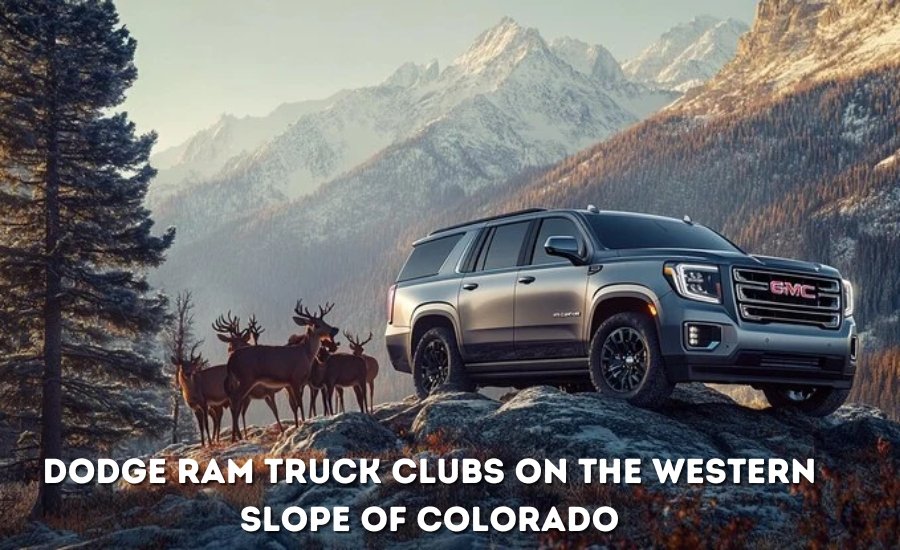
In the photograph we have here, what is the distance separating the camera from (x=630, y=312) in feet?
35.4

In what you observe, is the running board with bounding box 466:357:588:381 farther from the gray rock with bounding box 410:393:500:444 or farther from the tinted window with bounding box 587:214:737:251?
the tinted window with bounding box 587:214:737:251

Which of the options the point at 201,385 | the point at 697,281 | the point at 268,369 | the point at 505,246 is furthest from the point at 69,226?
the point at 697,281

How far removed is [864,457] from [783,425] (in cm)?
113

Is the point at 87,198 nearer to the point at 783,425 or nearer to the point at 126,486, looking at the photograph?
the point at 126,486

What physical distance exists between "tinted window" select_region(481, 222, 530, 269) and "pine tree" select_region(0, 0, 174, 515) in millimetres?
8921

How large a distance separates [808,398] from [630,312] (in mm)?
3020

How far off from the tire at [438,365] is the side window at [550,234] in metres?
1.81

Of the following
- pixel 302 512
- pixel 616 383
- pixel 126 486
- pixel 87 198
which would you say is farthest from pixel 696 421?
pixel 87 198

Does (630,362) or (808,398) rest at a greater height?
(630,362)

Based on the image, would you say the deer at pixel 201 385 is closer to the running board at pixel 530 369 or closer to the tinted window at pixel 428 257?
the tinted window at pixel 428 257

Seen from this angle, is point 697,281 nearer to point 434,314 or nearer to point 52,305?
point 434,314

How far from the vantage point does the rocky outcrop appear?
28.6 feet

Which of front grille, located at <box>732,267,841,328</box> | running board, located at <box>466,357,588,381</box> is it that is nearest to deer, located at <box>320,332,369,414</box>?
running board, located at <box>466,357,588,381</box>

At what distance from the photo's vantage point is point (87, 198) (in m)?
19.2
